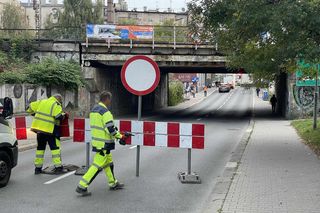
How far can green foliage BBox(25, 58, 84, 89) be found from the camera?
25.5m

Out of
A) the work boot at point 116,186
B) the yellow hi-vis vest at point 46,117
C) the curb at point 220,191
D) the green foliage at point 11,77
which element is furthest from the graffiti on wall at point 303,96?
the work boot at point 116,186

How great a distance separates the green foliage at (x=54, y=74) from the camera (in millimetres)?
25547

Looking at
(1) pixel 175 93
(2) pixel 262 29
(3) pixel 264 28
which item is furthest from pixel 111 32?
(1) pixel 175 93

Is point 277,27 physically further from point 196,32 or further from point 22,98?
point 22,98

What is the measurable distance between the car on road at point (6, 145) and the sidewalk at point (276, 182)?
4.06m

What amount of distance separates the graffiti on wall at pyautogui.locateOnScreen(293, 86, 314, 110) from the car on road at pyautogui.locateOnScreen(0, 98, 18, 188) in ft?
82.0

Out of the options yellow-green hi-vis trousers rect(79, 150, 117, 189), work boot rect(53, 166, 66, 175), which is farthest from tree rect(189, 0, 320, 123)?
work boot rect(53, 166, 66, 175)

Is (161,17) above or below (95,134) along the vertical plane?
above

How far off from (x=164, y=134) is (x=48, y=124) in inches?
93.9

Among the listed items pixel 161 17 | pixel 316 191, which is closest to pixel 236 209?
pixel 316 191

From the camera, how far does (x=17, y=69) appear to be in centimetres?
2680

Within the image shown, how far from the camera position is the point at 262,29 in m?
12.2

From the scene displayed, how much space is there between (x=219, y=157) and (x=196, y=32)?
4295 mm

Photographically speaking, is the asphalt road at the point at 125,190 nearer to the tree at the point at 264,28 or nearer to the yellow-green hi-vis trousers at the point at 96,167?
the yellow-green hi-vis trousers at the point at 96,167
